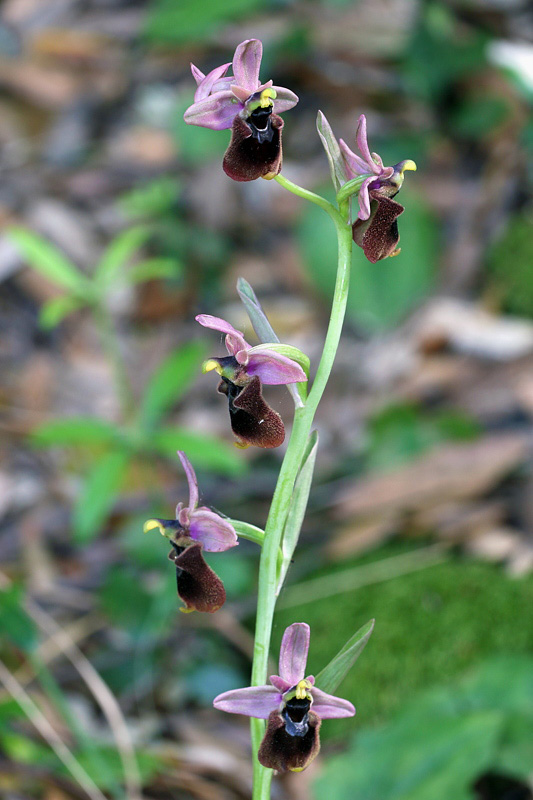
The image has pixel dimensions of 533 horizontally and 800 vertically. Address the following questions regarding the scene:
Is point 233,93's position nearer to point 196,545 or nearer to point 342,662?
point 196,545

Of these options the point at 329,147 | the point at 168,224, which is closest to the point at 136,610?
the point at 329,147

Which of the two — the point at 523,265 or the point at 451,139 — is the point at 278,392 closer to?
the point at 523,265

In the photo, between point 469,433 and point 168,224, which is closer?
point 469,433

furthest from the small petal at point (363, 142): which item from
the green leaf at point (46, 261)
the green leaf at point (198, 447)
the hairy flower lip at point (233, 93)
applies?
the green leaf at point (46, 261)

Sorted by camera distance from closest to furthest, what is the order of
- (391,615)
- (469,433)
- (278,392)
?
1. (391,615)
2. (469,433)
3. (278,392)

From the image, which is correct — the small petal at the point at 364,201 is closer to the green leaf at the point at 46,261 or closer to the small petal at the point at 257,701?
the small petal at the point at 257,701

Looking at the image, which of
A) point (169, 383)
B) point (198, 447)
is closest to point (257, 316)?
point (198, 447)

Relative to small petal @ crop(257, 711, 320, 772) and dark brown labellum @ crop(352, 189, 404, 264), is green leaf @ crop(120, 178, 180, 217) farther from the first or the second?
small petal @ crop(257, 711, 320, 772)

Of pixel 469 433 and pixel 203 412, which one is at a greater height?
pixel 203 412
